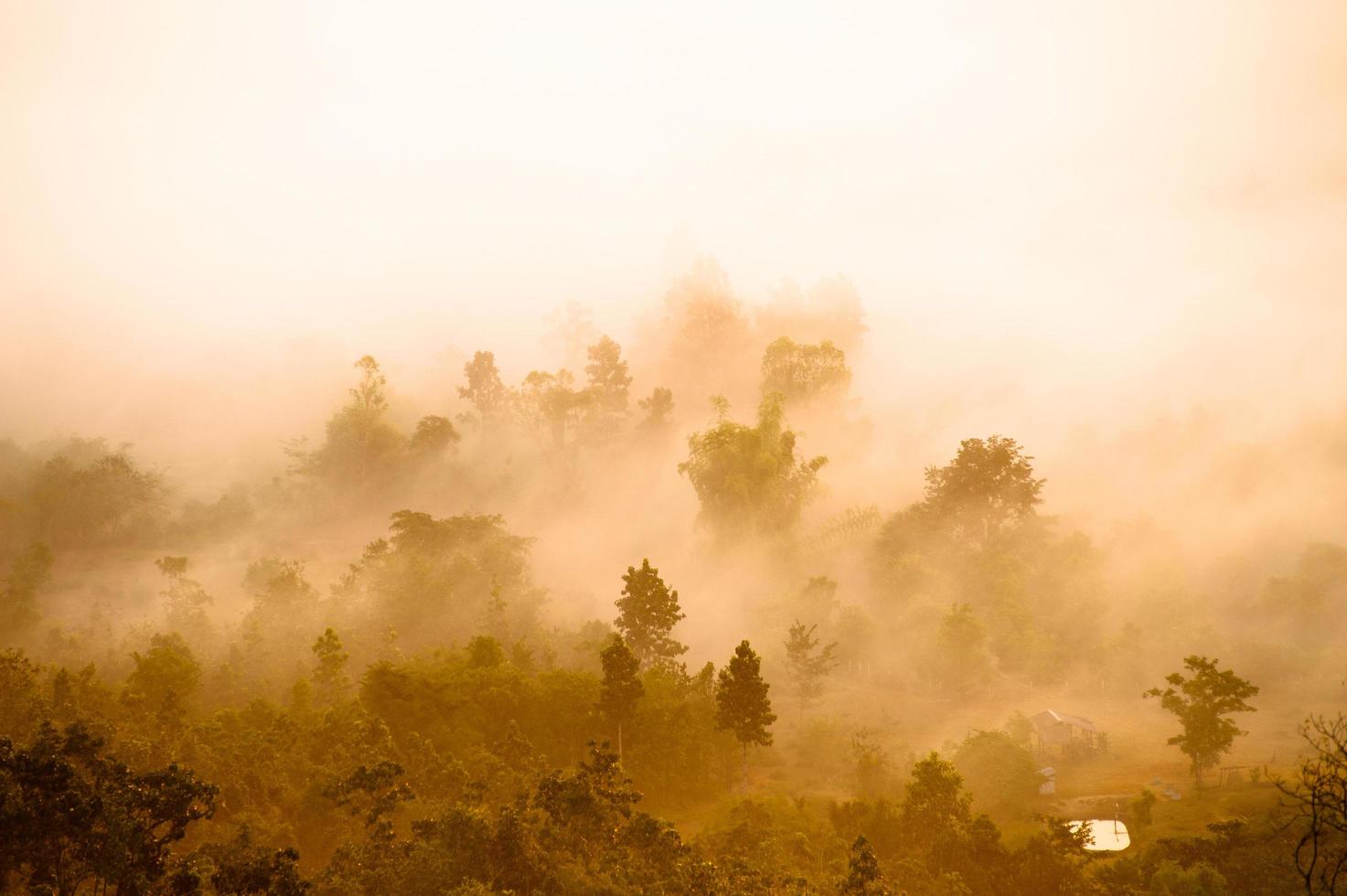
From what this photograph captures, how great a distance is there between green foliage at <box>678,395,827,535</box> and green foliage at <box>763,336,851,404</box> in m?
15.2

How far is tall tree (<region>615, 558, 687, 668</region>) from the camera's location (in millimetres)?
59719

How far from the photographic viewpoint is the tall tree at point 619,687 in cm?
4922

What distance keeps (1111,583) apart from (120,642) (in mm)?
94740

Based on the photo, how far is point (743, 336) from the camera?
5010 inches

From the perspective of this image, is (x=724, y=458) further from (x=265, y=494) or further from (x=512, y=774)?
(x=265, y=494)

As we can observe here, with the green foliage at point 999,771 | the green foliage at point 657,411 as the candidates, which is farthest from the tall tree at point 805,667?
the green foliage at point 657,411

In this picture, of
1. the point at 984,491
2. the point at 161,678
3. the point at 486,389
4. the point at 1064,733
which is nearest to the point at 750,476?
the point at 984,491

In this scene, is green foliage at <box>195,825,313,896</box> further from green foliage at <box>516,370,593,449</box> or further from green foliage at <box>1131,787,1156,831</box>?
green foliage at <box>516,370,593,449</box>

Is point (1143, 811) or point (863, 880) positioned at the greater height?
point (1143, 811)

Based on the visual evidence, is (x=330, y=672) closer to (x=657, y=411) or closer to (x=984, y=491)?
(x=657, y=411)

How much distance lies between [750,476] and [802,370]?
2336cm

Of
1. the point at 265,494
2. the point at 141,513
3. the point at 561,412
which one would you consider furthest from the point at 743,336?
the point at 141,513

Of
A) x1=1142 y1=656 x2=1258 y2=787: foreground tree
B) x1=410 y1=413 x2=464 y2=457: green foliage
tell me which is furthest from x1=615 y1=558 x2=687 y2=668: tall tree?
x1=410 y1=413 x2=464 y2=457: green foliage

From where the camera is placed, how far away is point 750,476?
Answer: 8781 centimetres
